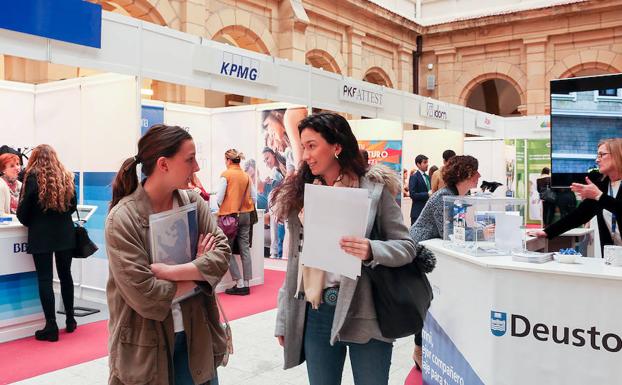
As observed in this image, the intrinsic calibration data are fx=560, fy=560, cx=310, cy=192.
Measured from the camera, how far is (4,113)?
7633mm

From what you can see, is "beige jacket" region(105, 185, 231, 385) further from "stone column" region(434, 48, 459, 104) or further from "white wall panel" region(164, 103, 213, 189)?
"stone column" region(434, 48, 459, 104)

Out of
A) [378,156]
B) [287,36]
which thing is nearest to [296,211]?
[378,156]

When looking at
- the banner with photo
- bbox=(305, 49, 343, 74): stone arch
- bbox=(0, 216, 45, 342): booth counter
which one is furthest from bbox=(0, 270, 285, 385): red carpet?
bbox=(305, 49, 343, 74): stone arch

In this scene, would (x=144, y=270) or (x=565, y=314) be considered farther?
(x=565, y=314)

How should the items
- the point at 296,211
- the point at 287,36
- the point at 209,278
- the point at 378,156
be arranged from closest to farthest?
1. the point at 209,278
2. the point at 296,211
3. the point at 378,156
4. the point at 287,36

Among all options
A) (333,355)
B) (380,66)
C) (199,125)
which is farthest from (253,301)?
(380,66)

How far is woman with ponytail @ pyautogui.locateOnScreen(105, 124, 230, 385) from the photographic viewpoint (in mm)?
1854

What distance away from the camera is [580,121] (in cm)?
435

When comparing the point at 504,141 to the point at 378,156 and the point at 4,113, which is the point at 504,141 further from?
the point at 4,113

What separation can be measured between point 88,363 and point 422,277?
3293mm

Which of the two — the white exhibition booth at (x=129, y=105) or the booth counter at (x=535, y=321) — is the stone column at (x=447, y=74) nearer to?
the white exhibition booth at (x=129, y=105)

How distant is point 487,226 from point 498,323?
577 millimetres

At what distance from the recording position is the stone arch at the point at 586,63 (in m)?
17.3

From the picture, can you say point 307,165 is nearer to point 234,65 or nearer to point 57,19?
point 57,19
